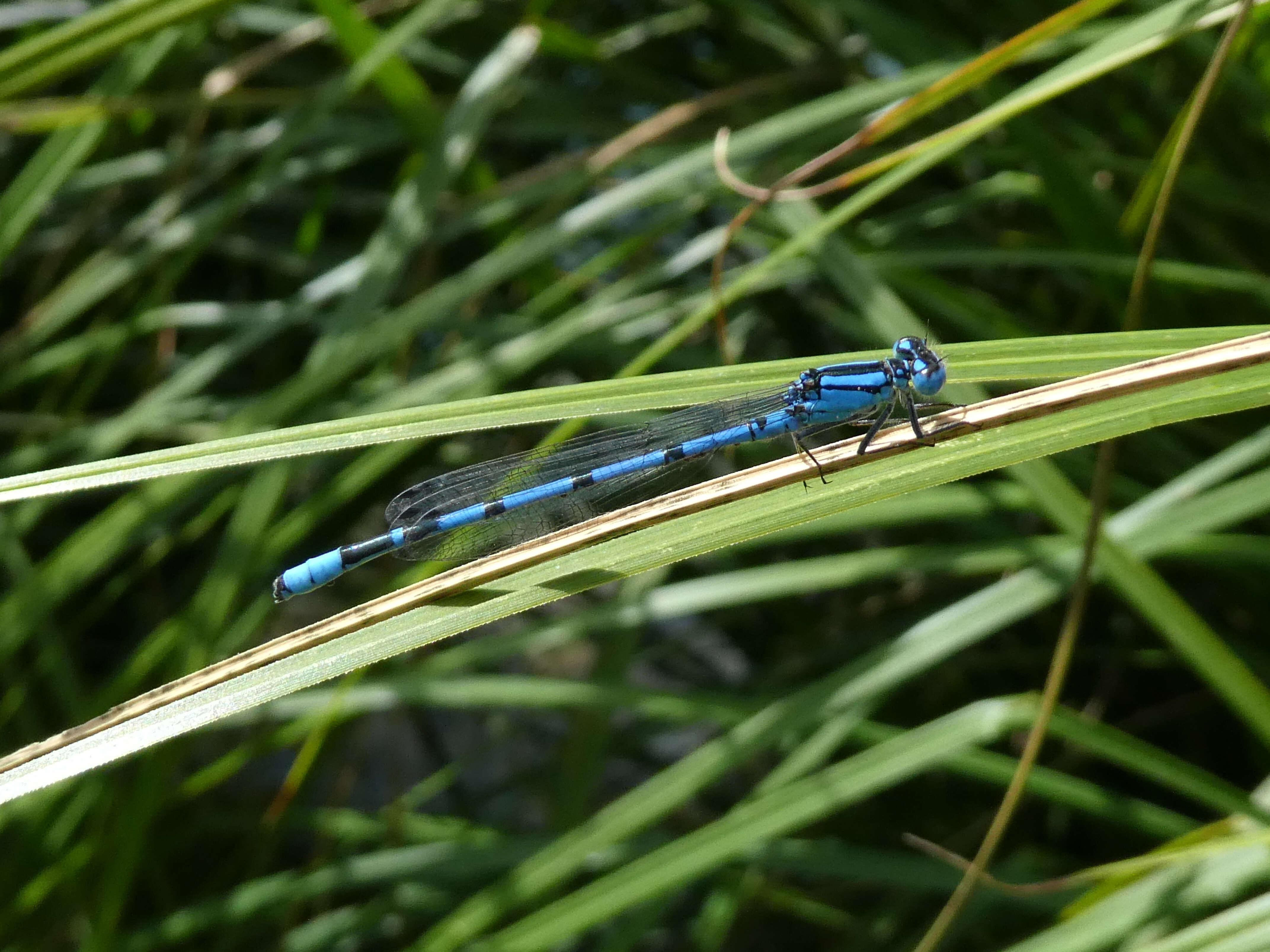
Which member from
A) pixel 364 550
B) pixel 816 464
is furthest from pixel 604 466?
pixel 816 464

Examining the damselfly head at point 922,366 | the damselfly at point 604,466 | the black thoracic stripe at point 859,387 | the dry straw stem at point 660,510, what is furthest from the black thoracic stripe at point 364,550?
the damselfly head at point 922,366

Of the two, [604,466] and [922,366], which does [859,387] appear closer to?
[922,366]

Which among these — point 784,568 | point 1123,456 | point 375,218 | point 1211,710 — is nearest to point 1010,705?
point 784,568

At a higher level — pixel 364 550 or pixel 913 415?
pixel 364 550

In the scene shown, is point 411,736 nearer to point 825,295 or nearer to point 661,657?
point 661,657

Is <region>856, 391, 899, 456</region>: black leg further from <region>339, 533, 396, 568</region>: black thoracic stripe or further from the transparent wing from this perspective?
<region>339, 533, 396, 568</region>: black thoracic stripe

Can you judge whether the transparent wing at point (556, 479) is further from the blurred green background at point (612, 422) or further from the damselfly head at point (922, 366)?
the damselfly head at point (922, 366)

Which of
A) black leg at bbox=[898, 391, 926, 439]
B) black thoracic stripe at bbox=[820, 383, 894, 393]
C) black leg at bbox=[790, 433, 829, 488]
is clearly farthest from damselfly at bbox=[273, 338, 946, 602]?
black leg at bbox=[790, 433, 829, 488]
